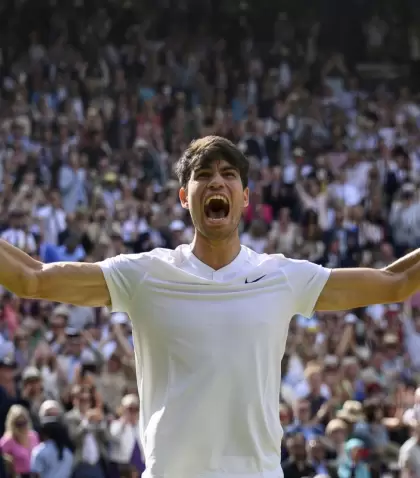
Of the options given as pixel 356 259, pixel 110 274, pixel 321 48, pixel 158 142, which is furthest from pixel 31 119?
pixel 110 274

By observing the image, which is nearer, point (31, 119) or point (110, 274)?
point (110, 274)

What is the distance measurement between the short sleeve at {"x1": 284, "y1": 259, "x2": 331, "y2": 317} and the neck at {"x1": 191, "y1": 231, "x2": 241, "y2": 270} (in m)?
0.17

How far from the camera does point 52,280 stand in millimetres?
4195

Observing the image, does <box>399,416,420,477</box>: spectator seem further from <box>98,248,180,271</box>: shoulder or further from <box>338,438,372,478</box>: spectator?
<box>98,248,180,271</box>: shoulder

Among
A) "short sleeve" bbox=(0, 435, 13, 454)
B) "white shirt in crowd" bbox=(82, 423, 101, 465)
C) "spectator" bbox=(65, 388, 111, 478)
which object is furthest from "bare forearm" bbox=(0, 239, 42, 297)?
"white shirt in crowd" bbox=(82, 423, 101, 465)

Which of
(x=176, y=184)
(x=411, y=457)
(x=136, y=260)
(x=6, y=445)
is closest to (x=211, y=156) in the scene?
(x=136, y=260)

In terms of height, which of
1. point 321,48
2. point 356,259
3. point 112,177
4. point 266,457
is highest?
point 321,48

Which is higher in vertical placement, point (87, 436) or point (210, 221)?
point (210, 221)

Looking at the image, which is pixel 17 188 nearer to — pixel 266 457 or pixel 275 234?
pixel 275 234

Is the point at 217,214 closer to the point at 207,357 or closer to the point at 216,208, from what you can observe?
the point at 216,208

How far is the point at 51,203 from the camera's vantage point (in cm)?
1580

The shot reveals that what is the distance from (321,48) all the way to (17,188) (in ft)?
33.9

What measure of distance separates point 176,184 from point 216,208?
1316cm

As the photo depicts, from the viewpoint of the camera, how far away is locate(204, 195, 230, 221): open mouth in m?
4.22
